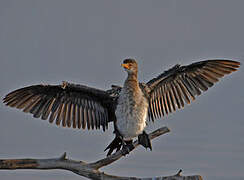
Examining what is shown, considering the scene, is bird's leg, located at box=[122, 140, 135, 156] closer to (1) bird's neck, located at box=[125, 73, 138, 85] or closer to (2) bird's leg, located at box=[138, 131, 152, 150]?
(2) bird's leg, located at box=[138, 131, 152, 150]

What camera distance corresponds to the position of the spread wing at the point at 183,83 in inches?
327

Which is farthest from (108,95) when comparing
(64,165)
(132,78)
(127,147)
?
(64,165)

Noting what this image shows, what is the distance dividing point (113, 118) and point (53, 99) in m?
1.28

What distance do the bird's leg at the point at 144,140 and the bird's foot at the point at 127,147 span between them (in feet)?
0.55

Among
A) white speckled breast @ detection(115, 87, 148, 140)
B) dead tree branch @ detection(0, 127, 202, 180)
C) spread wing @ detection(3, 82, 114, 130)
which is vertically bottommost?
dead tree branch @ detection(0, 127, 202, 180)

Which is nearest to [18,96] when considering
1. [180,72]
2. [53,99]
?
[53,99]

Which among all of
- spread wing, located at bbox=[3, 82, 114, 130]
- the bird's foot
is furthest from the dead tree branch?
spread wing, located at bbox=[3, 82, 114, 130]

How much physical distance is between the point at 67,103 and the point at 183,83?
2.23 meters

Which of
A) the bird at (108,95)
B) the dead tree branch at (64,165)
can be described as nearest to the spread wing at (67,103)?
the bird at (108,95)

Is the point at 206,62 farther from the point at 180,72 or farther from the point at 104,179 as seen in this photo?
the point at 104,179

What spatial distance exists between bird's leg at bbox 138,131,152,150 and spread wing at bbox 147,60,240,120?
2.30 ft

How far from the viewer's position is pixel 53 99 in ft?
27.7

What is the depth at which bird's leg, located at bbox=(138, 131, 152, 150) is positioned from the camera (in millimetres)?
7535

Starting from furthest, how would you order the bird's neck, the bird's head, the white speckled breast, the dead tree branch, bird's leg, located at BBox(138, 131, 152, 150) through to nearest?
the bird's head → the bird's neck → bird's leg, located at BBox(138, 131, 152, 150) → the white speckled breast → the dead tree branch
